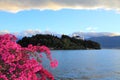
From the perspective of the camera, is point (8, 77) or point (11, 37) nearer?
point (8, 77)

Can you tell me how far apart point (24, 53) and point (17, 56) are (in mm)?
829

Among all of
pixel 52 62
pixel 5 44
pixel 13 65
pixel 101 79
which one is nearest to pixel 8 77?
pixel 13 65

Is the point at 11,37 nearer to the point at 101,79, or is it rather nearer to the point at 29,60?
the point at 29,60

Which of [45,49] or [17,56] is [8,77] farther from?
[45,49]

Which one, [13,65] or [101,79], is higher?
[13,65]

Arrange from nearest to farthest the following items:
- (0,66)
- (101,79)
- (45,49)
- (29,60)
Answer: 1. (0,66)
2. (29,60)
3. (45,49)
4. (101,79)

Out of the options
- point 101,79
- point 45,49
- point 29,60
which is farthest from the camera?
point 101,79

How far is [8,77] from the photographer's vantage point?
12305 millimetres

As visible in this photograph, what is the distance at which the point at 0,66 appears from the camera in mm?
12023

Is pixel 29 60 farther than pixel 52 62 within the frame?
No

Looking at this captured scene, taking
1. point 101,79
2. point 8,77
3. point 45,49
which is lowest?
point 101,79

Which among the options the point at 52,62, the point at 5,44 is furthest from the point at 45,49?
the point at 5,44

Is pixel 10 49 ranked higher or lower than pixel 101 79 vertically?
higher

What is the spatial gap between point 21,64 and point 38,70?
2.88ft
